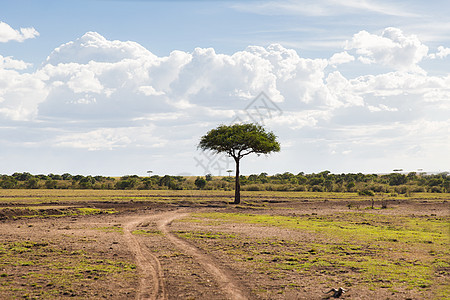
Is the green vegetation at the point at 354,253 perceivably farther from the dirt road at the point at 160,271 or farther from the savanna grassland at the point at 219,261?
the dirt road at the point at 160,271

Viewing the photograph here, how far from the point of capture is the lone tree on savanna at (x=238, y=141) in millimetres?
55469

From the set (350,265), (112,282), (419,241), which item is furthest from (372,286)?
(419,241)

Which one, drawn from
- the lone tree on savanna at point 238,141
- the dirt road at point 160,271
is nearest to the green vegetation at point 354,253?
the dirt road at point 160,271

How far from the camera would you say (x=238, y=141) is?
55.7 m

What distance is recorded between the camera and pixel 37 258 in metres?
17.8

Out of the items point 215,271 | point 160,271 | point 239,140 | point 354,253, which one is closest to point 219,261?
point 215,271

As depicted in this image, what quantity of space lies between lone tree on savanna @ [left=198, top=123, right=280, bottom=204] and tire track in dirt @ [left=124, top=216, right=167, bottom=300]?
33.3 meters

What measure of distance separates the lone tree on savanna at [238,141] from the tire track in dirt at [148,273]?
3330 centimetres

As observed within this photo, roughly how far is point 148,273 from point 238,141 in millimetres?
40801

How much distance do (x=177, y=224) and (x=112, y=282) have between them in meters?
16.9

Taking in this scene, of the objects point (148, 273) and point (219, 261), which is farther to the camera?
point (219, 261)

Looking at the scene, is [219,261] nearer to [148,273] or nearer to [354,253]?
[148,273]

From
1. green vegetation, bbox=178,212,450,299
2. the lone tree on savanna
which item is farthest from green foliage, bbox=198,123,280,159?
green vegetation, bbox=178,212,450,299

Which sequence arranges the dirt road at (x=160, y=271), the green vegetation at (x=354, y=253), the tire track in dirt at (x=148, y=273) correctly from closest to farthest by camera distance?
the tire track in dirt at (x=148, y=273)
the dirt road at (x=160, y=271)
the green vegetation at (x=354, y=253)
